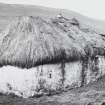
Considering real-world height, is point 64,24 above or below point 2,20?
above

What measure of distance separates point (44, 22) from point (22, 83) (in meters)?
1.26

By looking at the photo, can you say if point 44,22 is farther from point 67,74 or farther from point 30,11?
point 30,11

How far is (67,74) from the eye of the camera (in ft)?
15.2

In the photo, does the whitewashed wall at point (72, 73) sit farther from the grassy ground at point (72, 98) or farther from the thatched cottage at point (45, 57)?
the grassy ground at point (72, 98)

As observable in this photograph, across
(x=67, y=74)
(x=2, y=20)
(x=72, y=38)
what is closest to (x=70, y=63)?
(x=67, y=74)

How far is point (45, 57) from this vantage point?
14.4 feet

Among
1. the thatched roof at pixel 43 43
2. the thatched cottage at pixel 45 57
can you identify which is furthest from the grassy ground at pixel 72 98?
the thatched roof at pixel 43 43

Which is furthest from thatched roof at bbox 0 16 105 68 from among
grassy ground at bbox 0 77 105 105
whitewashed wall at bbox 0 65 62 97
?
grassy ground at bbox 0 77 105 105

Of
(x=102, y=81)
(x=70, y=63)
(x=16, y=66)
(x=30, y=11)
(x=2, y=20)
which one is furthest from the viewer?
(x=30, y=11)

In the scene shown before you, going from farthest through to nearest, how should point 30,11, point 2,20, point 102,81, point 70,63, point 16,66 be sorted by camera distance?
point 30,11 → point 2,20 → point 102,81 → point 70,63 → point 16,66

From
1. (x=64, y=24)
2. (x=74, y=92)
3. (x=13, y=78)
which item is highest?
(x=64, y=24)

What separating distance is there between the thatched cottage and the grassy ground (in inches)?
5.0

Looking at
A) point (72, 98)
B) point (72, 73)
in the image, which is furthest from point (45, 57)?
point (72, 98)

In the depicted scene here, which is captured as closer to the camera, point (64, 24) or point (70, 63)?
point (70, 63)
